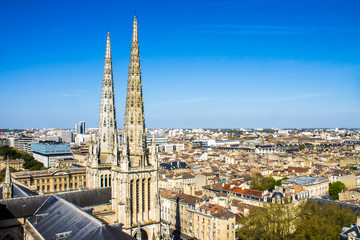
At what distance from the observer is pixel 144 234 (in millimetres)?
37781

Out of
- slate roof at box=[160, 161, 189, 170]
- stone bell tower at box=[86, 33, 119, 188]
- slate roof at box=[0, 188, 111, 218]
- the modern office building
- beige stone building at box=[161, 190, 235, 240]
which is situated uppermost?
stone bell tower at box=[86, 33, 119, 188]

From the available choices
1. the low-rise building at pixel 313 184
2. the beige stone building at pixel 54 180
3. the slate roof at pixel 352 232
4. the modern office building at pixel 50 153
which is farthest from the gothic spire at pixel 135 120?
the modern office building at pixel 50 153

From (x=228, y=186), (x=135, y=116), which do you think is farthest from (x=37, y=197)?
(x=228, y=186)

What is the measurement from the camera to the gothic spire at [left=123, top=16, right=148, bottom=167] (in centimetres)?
3672

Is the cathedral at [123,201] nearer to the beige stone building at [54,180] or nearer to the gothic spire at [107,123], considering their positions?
the gothic spire at [107,123]

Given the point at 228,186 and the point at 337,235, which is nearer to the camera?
the point at 337,235

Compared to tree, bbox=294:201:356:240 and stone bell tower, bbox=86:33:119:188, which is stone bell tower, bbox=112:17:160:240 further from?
tree, bbox=294:201:356:240

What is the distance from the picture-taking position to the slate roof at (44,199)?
3816cm

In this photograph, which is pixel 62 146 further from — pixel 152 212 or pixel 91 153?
pixel 152 212

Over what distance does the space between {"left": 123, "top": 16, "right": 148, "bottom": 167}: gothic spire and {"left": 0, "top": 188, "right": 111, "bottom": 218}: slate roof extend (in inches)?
346

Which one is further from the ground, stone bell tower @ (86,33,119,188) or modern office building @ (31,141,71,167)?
stone bell tower @ (86,33,119,188)

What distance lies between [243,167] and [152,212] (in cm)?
10079

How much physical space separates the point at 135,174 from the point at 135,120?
19.6 feet

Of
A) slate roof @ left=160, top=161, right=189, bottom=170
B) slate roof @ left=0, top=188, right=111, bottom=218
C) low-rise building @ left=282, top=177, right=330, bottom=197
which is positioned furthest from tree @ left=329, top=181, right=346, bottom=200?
slate roof @ left=0, top=188, right=111, bottom=218
